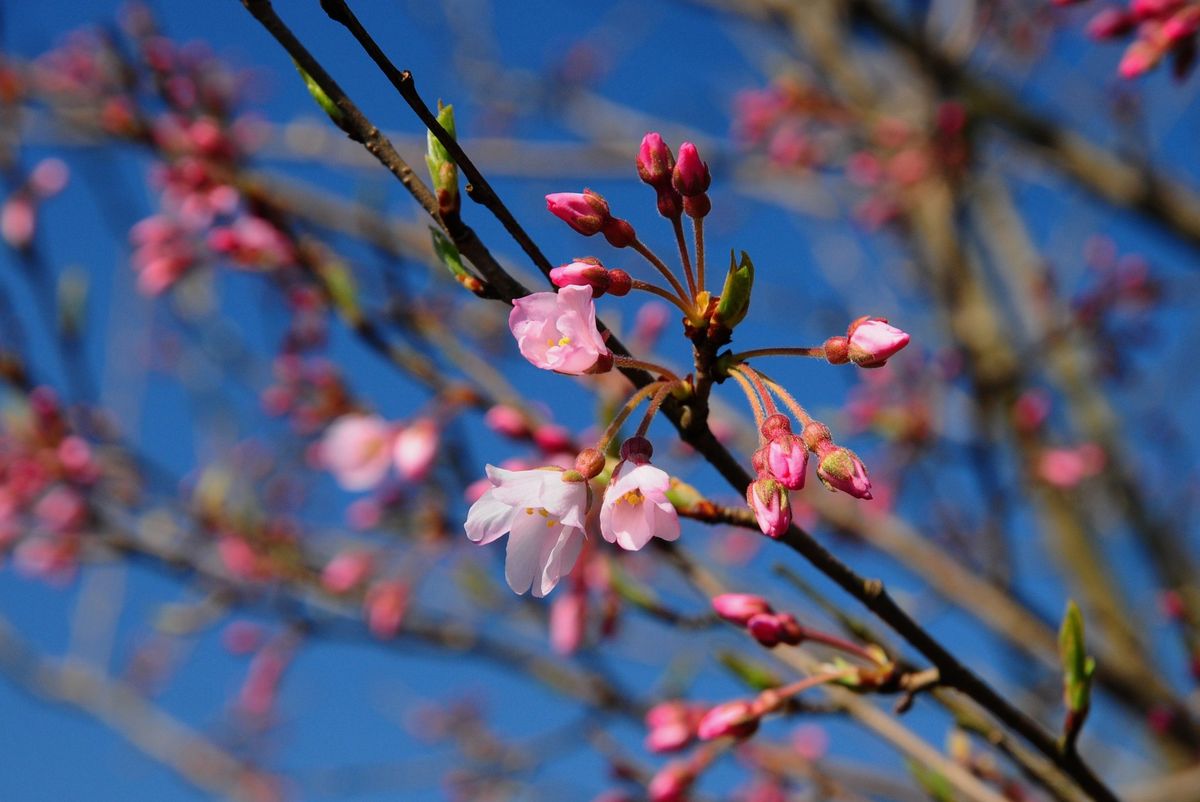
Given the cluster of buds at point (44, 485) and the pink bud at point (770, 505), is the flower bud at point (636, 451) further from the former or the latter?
the cluster of buds at point (44, 485)

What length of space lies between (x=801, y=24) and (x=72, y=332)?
4.63 meters

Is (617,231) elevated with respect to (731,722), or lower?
elevated

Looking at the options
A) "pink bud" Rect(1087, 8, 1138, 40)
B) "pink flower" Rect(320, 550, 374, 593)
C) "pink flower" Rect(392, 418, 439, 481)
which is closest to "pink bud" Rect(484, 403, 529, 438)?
"pink flower" Rect(392, 418, 439, 481)

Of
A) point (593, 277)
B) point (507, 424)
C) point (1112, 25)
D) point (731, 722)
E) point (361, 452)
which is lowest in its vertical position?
point (731, 722)

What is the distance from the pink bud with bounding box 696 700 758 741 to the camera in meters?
1.45

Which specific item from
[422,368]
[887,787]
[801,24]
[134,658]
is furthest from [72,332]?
[134,658]

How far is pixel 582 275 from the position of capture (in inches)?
44.1

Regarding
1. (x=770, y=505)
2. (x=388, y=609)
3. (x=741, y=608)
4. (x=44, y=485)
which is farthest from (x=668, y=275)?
(x=44, y=485)

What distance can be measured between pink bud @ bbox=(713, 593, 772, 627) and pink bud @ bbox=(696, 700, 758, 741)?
0.14m

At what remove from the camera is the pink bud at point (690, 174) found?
1151mm

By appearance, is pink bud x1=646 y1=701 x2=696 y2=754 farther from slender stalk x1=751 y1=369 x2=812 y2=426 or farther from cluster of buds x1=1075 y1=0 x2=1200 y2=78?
cluster of buds x1=1075 y1=0 x2=1200 y2=78

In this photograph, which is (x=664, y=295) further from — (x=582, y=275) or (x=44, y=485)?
(x=44, y=485)

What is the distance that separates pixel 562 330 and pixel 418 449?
157 cm

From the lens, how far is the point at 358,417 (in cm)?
294
